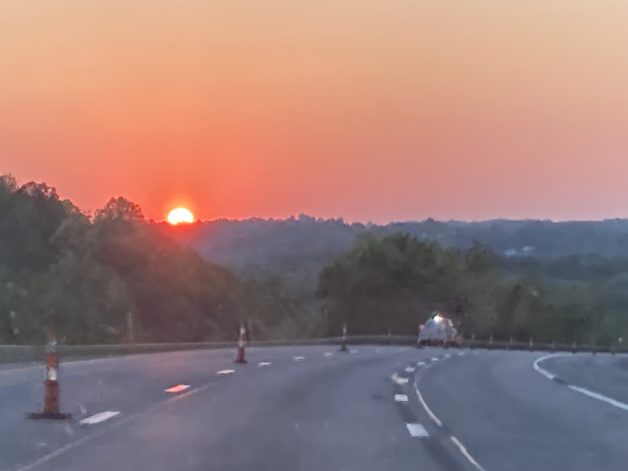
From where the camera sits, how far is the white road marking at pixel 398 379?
95.0 ft

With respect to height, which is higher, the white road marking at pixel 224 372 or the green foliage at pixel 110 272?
the green foliage at pixel 110 272

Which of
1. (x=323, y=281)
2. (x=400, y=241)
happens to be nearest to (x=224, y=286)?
(x=323, y=281)

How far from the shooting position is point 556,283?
541ft

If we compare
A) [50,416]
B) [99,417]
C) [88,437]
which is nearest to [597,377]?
[99,417]

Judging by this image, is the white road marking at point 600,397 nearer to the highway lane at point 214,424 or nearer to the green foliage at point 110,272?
the highway lane at point 214,424

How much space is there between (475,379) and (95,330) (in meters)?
37.4

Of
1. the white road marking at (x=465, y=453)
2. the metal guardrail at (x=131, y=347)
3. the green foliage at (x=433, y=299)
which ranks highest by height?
the green foliage at (x=433, y=299)

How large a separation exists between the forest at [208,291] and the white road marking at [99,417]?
121 feet

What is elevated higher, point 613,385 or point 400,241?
point 400,241

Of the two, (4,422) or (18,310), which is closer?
(4,422)

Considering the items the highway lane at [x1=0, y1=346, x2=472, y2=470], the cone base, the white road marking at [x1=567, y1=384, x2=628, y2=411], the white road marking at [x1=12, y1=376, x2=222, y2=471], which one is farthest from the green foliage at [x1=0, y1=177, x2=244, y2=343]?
the cone base

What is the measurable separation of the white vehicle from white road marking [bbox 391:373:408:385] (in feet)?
124

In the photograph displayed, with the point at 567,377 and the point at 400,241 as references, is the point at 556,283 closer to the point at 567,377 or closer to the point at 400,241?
the point at 400,241

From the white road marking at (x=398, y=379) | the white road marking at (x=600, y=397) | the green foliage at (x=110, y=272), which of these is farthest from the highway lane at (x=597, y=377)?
the green foliage at (x=110, y=272)
